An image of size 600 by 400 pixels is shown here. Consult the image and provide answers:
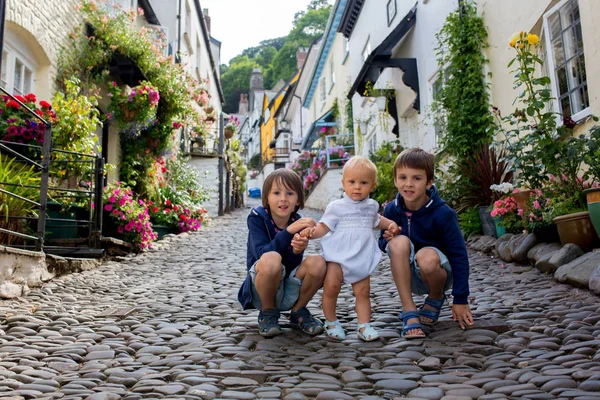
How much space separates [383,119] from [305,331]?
1128 centimetres

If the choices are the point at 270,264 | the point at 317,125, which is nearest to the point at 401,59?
the point at 270,264

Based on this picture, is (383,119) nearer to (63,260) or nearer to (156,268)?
(156,268)

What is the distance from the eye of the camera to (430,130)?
11125 mm

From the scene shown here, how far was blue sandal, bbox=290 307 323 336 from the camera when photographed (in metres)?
3.53

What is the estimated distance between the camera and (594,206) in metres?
4.59

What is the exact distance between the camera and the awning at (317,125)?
22.8 metres

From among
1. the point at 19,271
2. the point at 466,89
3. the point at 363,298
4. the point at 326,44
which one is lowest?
the point at 363,298

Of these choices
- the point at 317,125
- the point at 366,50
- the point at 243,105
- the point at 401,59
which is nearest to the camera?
the point at 401,59

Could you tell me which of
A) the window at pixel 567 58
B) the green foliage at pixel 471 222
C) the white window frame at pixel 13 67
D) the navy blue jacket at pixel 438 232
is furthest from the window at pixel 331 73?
the navy blue jacket at pixel 438 232

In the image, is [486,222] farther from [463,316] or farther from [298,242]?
[298,242]

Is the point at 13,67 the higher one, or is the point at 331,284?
the point at 13,67

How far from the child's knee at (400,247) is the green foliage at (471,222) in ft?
14.5

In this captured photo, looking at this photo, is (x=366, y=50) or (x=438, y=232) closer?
(x=438, y=232)

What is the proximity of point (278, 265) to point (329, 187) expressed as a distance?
14.5m
